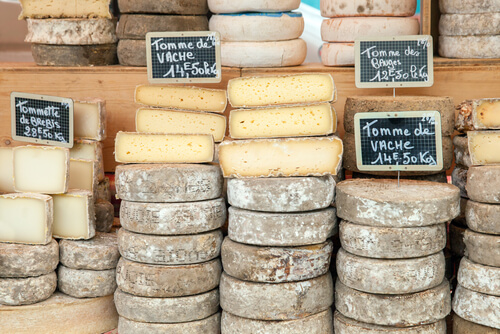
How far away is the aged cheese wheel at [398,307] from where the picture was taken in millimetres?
2283

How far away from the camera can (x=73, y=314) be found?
2592 millimetres

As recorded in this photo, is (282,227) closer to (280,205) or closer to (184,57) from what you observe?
(280,205)

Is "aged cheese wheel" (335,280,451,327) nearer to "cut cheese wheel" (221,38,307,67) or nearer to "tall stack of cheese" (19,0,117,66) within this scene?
"cut cheese wheel" (221,38,307,67)

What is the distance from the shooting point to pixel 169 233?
242cm

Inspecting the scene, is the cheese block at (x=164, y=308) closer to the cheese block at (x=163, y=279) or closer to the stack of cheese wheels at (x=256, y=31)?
the cheese block at (x=163, y=279)

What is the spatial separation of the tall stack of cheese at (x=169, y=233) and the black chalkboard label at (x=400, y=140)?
56cm

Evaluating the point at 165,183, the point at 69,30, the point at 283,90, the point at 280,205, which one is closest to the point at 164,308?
the point at 165,183

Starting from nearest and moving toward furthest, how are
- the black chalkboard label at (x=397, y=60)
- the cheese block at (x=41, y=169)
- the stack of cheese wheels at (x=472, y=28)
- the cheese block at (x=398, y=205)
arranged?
the cheese block at (x=398, y=205)
the cheese block at (x=41, y=169)
the black chalkboard label at (x=397, y=60)
the stack of cheese wheels at (x=472, y=28)

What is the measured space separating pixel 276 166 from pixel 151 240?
527mm

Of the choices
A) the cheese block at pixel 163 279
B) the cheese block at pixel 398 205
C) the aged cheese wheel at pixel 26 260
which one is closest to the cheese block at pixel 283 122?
the cheese block at pixel 398 205

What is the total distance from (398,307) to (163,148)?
40.4 inches

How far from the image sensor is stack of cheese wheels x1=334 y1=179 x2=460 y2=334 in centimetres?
225

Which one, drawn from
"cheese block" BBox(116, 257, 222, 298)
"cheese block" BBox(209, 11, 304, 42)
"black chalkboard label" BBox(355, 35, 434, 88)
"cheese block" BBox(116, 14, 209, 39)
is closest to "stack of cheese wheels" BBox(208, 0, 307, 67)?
"cheese block" BBox(209, 11, 304, 42)

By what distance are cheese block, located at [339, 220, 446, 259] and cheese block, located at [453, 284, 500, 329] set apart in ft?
0.72
